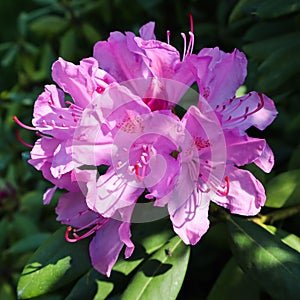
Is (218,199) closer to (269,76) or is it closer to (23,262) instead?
(269,76)

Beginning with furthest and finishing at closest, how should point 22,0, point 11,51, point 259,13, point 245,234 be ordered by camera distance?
point 22,0, point 11,51, point 259,13, point 245,234

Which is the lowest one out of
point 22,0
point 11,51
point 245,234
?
point 22,0

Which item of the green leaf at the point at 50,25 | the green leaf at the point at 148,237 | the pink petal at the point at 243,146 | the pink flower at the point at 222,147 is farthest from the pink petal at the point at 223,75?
the green leaf at the point at 50,25

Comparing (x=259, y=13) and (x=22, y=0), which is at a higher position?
(x=259, y=13)

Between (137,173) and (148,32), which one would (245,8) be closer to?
(148,32)

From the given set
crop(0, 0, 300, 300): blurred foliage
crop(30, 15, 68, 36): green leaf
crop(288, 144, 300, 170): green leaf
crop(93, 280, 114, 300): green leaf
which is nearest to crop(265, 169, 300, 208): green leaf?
crop(0, 0, 300, 300): blurred foliage

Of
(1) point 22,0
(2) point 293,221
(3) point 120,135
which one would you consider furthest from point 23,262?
(1) point 22,0

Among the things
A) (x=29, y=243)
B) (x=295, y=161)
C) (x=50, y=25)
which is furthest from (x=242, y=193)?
(x=50, y=25)

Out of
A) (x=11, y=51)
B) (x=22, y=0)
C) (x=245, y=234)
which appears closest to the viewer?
(x=245, y=234)

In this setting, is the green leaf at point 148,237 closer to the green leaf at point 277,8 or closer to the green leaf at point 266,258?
the green leaf at point 266,258
